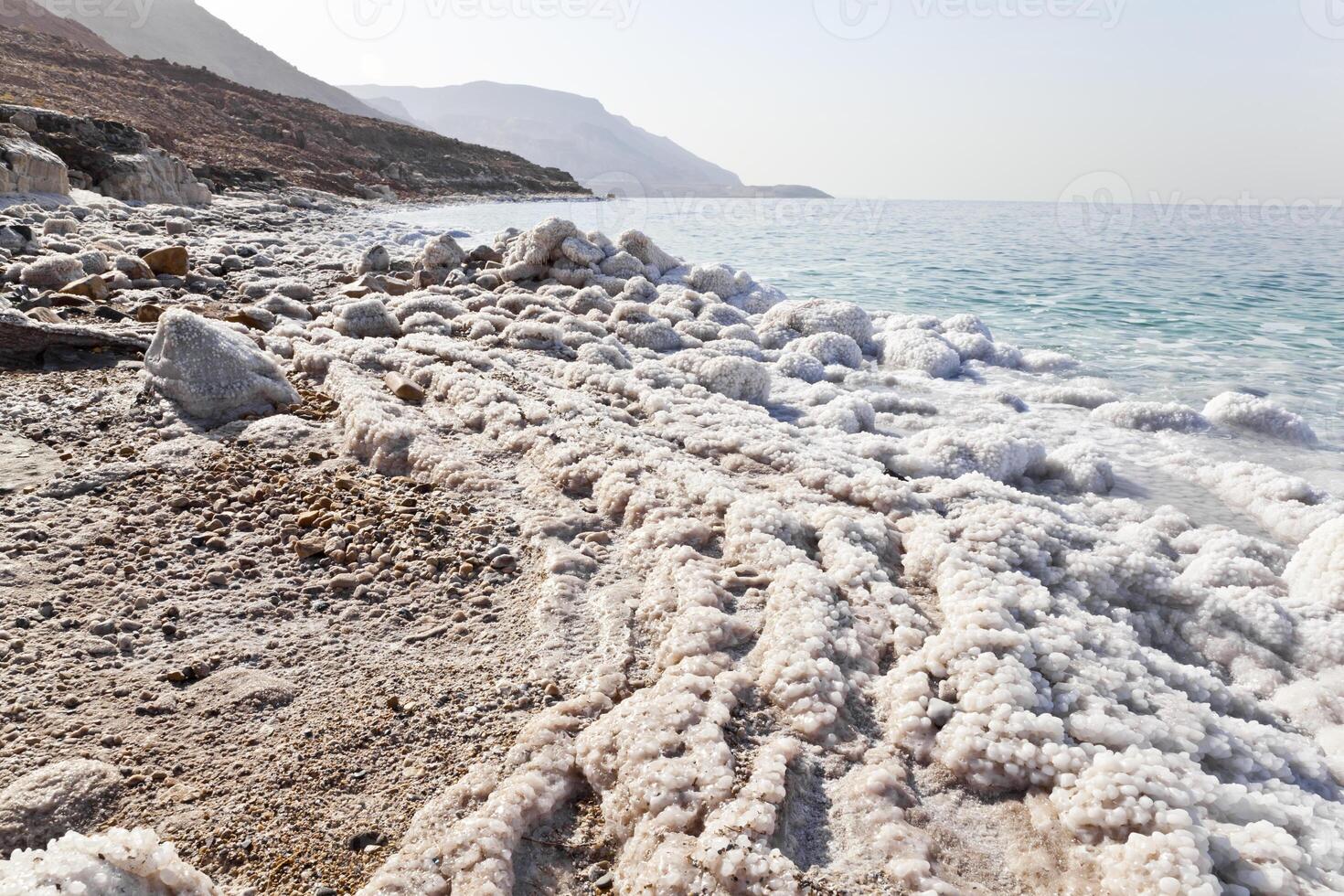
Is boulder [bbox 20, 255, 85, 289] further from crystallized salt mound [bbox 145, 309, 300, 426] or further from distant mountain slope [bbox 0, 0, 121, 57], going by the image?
distant mountain slope [bbox 0, 0, 121, 57]

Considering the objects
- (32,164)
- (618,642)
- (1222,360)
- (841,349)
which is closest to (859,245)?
(1222,360)

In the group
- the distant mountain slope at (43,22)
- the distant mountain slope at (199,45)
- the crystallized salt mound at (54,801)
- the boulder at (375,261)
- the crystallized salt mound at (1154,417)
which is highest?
the distant mountain slope at (199,45)

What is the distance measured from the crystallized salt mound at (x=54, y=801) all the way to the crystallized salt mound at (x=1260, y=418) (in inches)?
251

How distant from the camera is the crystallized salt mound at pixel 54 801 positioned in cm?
149

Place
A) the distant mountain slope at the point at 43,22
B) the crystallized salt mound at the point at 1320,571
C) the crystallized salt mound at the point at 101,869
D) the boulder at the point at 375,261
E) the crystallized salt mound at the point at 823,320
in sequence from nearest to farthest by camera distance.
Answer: the crystallized salt mound at the point at 101,869
the crystallized salt mound at the point at 1320,571
the crystallized salt mound at the point at 823,320
the boulder at the point at 375,261
the distant mountain slope at the point at 43,22

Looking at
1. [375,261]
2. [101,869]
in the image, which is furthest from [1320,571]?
[375,261]

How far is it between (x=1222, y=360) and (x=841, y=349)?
411cm

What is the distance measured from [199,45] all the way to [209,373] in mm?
103368

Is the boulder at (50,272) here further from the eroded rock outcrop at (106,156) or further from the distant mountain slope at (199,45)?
the distant mountain slope at (199,45)

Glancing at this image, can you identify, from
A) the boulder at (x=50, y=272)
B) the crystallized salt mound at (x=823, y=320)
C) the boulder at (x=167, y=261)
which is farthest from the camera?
the crystallized salt mound at (x=823, y=320)

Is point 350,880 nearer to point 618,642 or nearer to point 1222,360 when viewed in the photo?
point 618,642

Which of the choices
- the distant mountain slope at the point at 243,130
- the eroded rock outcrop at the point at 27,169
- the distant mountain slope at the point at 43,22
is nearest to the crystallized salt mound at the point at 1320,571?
the eroded rock outcrop at the point at 27,169

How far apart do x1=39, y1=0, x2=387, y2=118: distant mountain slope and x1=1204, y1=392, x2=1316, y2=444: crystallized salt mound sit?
91.2 m

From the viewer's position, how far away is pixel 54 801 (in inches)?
61.6
